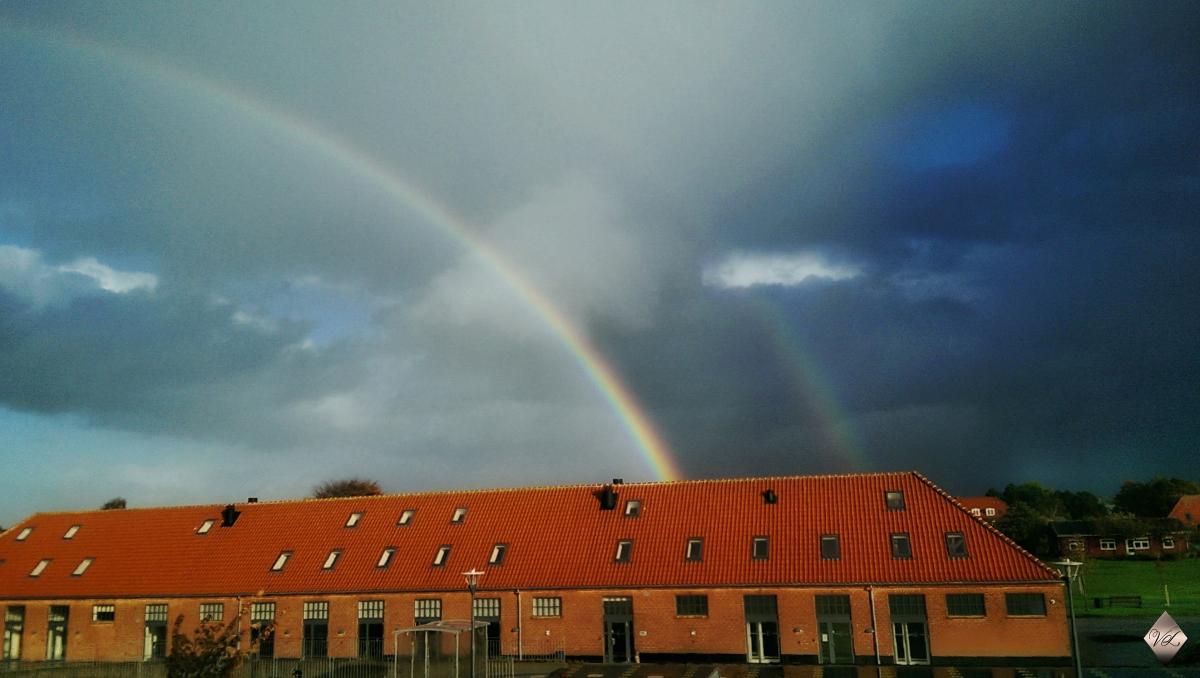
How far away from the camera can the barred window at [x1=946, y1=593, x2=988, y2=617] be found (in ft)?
118

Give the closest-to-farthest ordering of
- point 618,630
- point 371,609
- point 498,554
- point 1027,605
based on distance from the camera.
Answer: point 1027,605 → point 618,630 → point 371,609 → point 498,554

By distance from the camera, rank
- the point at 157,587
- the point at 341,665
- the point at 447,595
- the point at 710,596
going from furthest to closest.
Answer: the point at 157,587 → the point at 447,595 → the point at 710,596 → the point at 341,665

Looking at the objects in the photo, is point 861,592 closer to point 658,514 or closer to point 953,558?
point 953,558

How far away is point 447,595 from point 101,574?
785 inches

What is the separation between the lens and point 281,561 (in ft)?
152

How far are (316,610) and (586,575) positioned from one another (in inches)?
521

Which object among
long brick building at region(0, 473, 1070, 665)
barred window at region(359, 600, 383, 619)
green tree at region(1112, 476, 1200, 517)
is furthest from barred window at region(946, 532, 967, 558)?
green tree at region(1112, 476, 1200, 517)

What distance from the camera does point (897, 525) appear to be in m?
39.8

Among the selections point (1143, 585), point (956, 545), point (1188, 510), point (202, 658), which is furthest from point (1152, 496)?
point (202, 658)

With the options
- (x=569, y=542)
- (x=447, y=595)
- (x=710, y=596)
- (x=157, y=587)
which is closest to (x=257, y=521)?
(x=157, y=587)

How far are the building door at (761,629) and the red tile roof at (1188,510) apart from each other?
92923 millimetres

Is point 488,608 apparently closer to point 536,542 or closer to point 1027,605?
point 536,542

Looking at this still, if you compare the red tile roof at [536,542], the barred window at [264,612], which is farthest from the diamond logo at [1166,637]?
the barred window at [264,612]

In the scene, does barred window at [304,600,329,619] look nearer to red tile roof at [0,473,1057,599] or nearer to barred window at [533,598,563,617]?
red tile roof at [0,473,1057,599]
